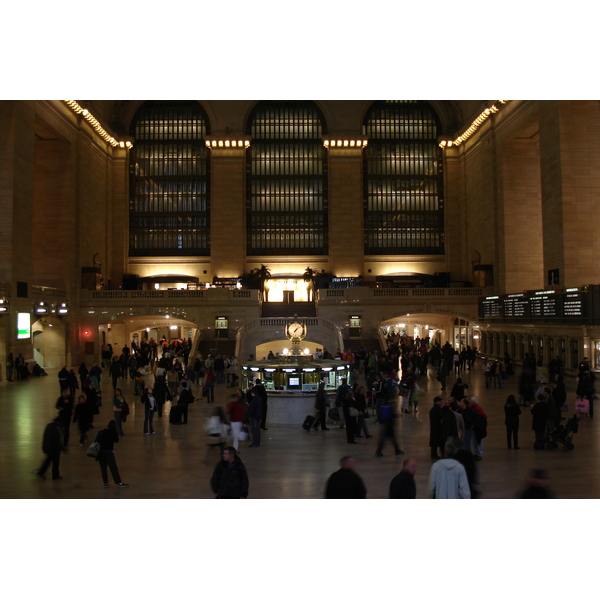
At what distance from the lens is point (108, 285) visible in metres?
39.8

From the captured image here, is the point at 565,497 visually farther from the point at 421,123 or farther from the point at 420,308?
the point at 421,123

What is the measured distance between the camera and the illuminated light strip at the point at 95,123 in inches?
1253

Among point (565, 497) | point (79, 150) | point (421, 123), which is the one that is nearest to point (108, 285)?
point (79, 150)

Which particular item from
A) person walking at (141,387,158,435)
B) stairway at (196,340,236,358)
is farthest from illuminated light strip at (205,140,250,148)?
person walking at (141,387,158,435)

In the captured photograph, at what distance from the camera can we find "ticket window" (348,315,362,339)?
3192 cm

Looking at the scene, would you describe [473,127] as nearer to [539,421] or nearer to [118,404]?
[539,421]

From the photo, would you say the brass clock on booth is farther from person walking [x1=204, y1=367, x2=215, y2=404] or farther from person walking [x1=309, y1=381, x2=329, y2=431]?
person walking [x1=309, y1=381, x2=329, y2=431]

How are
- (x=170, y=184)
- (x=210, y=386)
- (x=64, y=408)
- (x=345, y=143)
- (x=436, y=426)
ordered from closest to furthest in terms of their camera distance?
(x=436, y=426) → (x=64, y=408) → (x=210, y=386) → (x=345, y=143) → (x=170, y=184)

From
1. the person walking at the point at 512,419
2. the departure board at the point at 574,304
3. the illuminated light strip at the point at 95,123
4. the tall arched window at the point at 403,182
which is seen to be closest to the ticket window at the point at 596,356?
the departure board at the point at 574,304

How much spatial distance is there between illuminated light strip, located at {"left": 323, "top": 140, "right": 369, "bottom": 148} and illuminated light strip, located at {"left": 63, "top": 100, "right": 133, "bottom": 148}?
13.3m

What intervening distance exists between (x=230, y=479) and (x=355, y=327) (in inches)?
1011

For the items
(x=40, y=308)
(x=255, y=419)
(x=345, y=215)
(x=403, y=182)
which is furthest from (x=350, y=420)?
(x=403, y=182)

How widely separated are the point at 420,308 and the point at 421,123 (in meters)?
16.0

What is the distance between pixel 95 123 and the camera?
116ft
